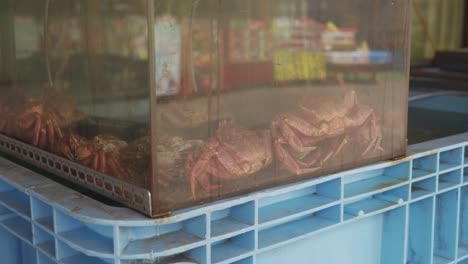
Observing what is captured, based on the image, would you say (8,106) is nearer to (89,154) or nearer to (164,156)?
(89,154)

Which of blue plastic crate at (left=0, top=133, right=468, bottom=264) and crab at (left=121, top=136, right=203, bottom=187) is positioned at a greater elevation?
crab at (left=121, top=136, right=203, bottom=187)

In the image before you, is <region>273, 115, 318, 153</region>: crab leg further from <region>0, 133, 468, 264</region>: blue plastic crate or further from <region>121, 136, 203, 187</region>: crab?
<region>121, 136, 203, 187</region>: crab

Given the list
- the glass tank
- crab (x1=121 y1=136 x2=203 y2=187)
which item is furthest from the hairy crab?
crab (x1=121 y1=136 x2=203 y2=187)

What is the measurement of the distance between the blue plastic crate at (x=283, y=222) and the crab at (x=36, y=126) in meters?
0.10

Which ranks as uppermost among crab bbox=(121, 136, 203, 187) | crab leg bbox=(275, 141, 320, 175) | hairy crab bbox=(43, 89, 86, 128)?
hairy crab bbox=(43, 89, 86, 128)

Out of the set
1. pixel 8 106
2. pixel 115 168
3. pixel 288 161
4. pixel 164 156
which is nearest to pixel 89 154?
pixel 115 168

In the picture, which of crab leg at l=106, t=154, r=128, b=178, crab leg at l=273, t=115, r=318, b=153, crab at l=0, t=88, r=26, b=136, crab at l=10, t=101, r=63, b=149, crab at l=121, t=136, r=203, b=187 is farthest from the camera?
crab at l=0, t=88, r=26, b=136

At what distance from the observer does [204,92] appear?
113 cm

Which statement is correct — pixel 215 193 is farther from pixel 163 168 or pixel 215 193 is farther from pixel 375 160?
pixel 375 160

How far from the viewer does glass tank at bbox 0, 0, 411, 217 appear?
1081 millimetres

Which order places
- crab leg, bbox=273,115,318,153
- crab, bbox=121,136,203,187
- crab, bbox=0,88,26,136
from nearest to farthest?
crab, bbox=121,136,203,187 → crab leg, bbox=273,115,318,153 → crab, bbox=0,88,26,136

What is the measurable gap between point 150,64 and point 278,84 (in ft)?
1.15

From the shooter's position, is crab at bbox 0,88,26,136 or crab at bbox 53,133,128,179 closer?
crab at bbox 53,133,128,179

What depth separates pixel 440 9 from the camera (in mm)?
5574
